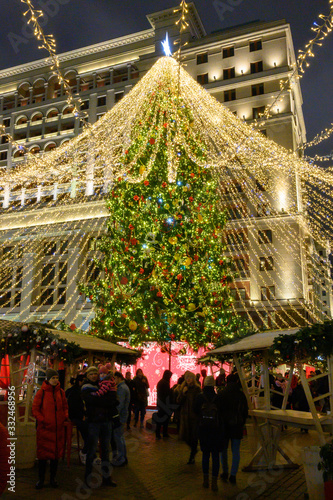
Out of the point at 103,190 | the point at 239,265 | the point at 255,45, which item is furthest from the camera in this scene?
the point at 255,45

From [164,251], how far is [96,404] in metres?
8.58

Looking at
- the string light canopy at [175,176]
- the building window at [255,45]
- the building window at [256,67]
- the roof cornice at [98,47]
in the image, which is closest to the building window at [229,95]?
the building window at [256,67]

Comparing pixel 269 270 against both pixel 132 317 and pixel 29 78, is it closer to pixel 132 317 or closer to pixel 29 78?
pixel 132 317

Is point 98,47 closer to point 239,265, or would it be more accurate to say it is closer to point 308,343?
point 239,265

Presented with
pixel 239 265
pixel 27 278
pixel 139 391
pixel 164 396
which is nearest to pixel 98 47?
pixel 27 278

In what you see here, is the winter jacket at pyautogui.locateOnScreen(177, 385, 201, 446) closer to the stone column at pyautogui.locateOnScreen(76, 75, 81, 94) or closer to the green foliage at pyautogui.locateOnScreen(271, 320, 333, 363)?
the green foliage at pyautogui.locateOnScreen(271, 320, 333, 363)

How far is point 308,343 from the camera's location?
6.08 meters

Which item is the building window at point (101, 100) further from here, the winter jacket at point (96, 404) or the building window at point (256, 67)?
the winter jacket at point (96, 404)

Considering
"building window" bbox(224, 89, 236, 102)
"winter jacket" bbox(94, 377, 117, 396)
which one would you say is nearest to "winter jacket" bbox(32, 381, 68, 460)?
"winter jacket" bbox(94, 377, 117, 396)

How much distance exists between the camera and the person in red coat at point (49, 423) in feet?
20.5

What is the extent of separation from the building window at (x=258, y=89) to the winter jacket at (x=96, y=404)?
32556 mm

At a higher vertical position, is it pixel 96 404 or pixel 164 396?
pixel 96 404

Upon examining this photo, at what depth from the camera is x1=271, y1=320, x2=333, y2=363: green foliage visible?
595cm

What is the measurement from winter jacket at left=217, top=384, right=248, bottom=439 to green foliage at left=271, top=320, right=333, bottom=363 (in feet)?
3.49
